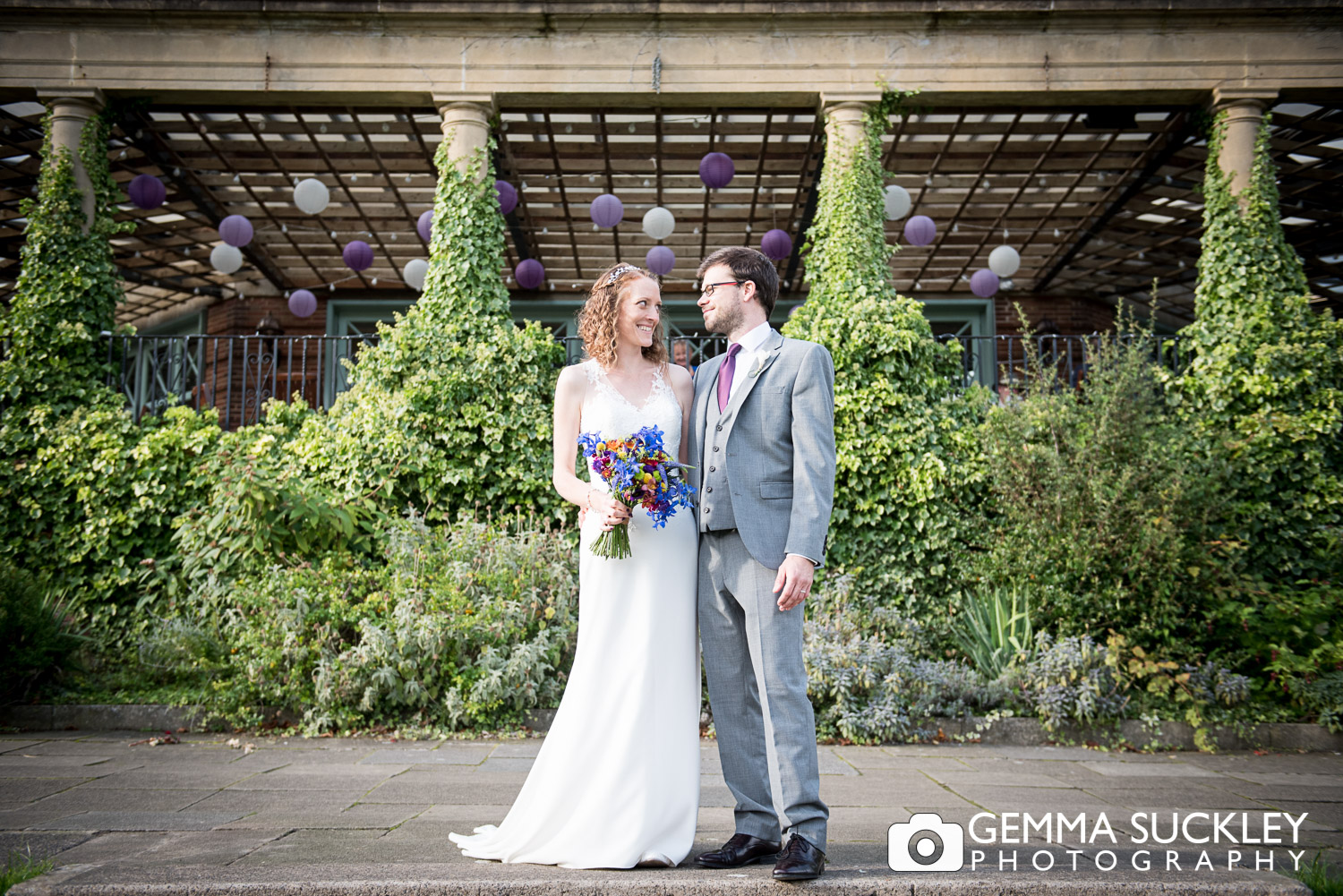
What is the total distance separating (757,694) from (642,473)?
31.9 inches

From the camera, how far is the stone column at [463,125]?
786 cm

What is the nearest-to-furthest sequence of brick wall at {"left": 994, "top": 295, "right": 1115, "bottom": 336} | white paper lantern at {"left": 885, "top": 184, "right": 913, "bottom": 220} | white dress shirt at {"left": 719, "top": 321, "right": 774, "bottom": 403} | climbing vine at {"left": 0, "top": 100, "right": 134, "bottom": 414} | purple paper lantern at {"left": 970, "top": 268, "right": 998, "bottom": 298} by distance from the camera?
white dress shirt at {"left": 719, "top": 321, "right": 774, "bottom": 403}
climbing vine at {"left": 0, "top": 100, "right": 134, "bottom": 414}
white paper lantern at {"left": 885, "top": 184, "right": 913, "bottom": 220}
purple paper lantern at {"left": 970, "top": 268, "right": 998, "bottom": 298}
brick wall at {"left": 994, "top": 295, "right": 1115, "bottom": 336}

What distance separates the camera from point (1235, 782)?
4.29 meters

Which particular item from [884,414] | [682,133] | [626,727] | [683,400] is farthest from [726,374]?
[682,133]

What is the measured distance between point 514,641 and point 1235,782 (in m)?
3.93

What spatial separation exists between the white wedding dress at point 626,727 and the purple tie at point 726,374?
197 mm

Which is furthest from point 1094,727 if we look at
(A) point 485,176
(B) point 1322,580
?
(A) point 485,176

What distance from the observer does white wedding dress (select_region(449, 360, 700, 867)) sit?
2.65 meters

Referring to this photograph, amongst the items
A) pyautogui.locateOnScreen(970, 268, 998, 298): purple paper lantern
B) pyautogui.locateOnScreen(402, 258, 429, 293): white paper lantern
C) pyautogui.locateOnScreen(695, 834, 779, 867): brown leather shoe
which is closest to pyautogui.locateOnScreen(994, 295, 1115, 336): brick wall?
pyautogui.locateOnScreen(970, 268, 998, 298): purple paper lantern

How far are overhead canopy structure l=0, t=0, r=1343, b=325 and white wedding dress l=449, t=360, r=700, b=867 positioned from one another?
6.16m

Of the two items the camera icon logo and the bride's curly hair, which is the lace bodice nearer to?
the bride's curly hair

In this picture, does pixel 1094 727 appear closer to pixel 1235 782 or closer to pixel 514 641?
pixel 1235 782

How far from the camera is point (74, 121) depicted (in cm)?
789

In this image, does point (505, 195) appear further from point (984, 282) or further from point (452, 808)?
point (452, 808)
